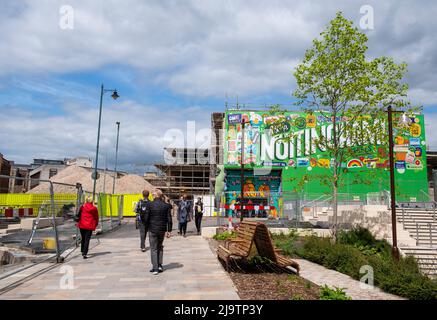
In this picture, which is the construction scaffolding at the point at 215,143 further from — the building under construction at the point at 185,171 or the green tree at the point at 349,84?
the green tree at the point at 349,84

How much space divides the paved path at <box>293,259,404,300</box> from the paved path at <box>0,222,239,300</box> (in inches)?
80.3

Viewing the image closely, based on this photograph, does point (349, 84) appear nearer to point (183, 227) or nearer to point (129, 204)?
point (183, 227)

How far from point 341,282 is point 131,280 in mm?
4388

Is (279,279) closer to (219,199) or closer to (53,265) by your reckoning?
(53,265)

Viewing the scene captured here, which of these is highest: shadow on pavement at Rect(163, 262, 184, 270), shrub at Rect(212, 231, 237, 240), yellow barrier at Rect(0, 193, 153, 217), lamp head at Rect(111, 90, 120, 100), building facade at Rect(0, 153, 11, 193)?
lamp head at Rect(111, 90, 120, 100)

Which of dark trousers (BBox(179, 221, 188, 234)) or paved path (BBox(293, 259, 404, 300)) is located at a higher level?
dark trousers (BBox(179, 221, 188, 234))

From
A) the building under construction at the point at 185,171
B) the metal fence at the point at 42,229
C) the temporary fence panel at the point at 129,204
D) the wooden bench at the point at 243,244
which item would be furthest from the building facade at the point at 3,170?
the wooden bench at the point at 243,244

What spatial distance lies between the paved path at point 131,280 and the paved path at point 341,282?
6.69 ft

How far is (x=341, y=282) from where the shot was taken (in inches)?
319

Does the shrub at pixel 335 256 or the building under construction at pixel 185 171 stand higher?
the building under construction at pixel 185 171

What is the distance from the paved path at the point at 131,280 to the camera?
21.0 feet

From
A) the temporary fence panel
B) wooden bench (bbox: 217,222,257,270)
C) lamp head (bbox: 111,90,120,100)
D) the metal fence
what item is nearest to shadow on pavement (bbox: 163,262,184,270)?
wooden bench (bbox: 217,222,257,270)

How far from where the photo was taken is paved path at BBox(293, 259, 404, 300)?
689cm

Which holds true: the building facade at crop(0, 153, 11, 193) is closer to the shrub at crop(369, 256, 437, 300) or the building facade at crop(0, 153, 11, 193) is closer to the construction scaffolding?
the construction scaffolding
